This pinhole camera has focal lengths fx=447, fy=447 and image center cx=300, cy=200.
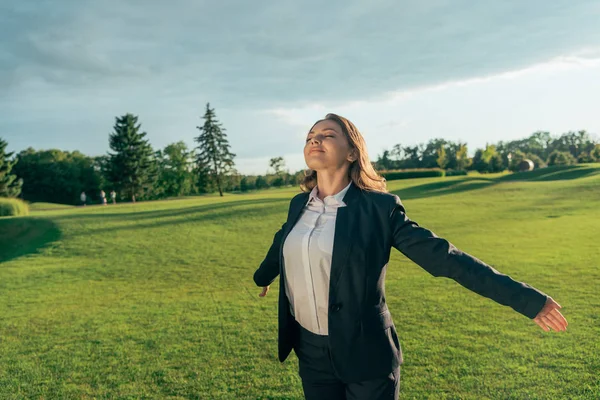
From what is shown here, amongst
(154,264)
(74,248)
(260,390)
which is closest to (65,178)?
(74,248)

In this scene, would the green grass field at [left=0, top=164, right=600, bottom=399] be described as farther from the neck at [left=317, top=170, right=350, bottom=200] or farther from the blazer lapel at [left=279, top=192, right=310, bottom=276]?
the neck at [left=317, top=170, right=350, bottom=200]

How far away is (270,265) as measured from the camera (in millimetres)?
3002

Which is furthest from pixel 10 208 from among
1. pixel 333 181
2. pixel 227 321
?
pixel 333 181

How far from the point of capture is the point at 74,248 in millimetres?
14180

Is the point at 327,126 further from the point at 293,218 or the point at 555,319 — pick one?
the point at 555,319

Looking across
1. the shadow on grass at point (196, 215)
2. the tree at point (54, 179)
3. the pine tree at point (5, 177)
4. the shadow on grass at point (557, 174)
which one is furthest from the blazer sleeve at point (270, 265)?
the tree at point (54, 179)

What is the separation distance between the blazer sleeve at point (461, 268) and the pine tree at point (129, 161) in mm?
56397

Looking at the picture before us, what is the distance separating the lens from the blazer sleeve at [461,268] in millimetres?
2156

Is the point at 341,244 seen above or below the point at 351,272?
above

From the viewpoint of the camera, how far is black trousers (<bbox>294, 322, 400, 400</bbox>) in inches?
93.9

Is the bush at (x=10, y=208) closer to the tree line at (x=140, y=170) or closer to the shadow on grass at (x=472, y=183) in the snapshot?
the shadow on grass at (x=472, y=183)

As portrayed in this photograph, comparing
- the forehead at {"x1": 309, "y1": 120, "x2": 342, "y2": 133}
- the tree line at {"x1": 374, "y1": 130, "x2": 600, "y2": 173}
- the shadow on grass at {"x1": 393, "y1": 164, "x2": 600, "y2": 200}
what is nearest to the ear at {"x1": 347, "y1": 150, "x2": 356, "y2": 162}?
the forehead at {"x1": 309, "y1": 120, "x2": 342, "y2": 133}

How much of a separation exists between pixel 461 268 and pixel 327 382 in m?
0.95

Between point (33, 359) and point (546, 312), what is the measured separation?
19.2 feet
